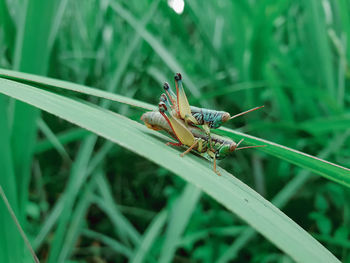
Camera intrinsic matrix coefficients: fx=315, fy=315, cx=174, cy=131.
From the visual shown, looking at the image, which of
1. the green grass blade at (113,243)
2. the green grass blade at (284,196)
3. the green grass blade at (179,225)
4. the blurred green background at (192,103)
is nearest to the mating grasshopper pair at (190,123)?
the blurred green background at (192,103)

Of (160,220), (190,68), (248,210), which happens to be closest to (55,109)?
(248,210)

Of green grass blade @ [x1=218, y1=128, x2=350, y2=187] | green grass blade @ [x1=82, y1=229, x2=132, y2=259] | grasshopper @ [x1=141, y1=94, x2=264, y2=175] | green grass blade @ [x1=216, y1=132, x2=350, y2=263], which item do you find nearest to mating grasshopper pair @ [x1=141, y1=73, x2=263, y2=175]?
grasshopper @ [x1=141, y1=94, x2=264, y2=175]

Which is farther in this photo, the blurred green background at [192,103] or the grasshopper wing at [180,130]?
the blurred green background at [192,103]

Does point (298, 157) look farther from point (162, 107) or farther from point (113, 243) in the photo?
point (113, 243)

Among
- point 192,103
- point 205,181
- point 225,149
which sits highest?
point 192,103

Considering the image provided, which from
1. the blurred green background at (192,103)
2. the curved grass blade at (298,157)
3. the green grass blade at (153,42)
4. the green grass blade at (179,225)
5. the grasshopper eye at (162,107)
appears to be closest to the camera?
the curved grass blade at (298,157)

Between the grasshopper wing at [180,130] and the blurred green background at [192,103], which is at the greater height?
the blurred green background at [192,103]

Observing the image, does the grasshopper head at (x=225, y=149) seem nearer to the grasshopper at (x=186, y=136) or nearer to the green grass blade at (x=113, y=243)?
the grasshopper at (x=186, y=136)

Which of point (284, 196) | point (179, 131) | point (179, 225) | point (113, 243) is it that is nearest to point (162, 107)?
point (179, 131)
